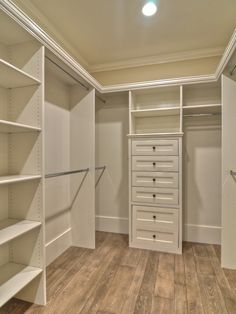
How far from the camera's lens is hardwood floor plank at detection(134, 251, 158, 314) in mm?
1557

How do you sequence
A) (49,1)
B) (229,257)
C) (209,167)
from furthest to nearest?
(209,167) → (229,257) → (49,1)

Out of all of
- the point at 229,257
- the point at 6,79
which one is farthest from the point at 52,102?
the point at 229,257

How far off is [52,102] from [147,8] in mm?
1399

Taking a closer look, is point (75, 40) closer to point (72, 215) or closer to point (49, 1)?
point (49, 1)

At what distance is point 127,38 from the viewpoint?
2.50m

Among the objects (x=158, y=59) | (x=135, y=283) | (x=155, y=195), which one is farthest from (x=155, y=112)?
(x=135, y=283)

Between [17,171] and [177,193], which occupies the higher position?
[17,171]

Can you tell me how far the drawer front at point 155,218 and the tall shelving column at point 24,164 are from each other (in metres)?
1.29

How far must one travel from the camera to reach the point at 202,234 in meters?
2.74

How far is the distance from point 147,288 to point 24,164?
1536 mm

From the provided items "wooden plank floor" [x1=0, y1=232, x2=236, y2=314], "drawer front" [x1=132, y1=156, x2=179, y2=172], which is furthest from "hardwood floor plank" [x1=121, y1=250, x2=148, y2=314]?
"drawer front" [x1=132, y1=156, x2=179, y2=172]

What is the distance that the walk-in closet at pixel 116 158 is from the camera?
161 centimetres

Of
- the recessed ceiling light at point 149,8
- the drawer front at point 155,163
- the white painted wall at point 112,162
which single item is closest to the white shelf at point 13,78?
the recessed ceiling light at point 149,8

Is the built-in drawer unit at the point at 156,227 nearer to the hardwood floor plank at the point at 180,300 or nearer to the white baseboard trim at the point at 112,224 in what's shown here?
the white baseboard trim at the point at 112,224
